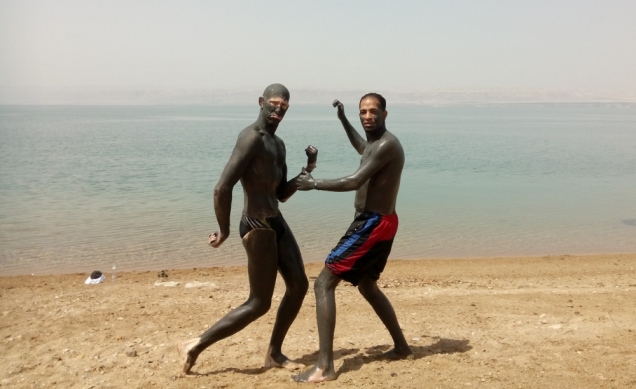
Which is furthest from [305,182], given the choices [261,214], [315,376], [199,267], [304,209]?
[304,209]

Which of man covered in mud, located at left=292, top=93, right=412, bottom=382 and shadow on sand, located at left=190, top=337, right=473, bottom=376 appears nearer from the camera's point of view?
man covered in mud, located at left=292, top=93, right=412, bottom=382

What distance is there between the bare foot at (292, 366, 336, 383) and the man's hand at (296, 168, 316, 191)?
1475mm

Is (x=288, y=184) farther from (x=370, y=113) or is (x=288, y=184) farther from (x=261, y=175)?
(x=370, y=113)

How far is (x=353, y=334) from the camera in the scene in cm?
703

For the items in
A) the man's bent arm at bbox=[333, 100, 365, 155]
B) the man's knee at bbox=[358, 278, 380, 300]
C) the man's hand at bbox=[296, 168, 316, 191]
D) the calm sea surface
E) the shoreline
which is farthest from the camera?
the calm sea surface

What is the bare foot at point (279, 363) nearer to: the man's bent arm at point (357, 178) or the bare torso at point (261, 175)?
the bare torso at point (261, 175)

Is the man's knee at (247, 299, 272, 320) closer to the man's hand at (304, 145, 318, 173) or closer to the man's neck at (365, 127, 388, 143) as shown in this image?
the man's hand at (304, 145, 318, 173)

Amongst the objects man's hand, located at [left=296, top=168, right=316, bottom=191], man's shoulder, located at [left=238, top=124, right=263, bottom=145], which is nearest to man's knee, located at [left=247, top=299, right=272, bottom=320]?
man's hand, located at [left=296, top=168, right=316, bottom=191]

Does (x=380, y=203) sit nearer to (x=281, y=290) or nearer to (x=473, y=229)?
(x=281, y=290)

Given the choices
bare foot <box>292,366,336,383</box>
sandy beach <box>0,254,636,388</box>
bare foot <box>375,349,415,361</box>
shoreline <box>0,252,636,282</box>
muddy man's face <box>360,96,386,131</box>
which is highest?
muddy man's face <box>360,96,386,131</box>

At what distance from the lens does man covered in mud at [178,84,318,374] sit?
5.42 m

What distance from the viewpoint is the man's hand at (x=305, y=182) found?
5320mm

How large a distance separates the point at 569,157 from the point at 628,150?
6.09 metres

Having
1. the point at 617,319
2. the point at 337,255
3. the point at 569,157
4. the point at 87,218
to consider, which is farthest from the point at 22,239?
the point at 569,157
